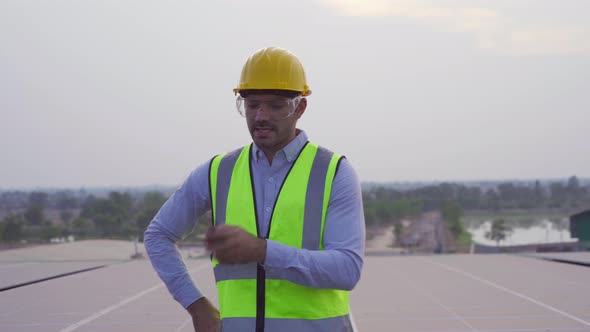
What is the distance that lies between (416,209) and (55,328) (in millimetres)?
69045

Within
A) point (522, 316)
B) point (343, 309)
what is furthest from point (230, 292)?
point (522, 316)

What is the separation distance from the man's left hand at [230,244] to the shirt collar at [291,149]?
1.65ft

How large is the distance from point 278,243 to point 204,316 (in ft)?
1.66

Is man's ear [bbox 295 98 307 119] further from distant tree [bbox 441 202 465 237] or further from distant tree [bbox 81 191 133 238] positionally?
distant tree [bbox 441 202 465 237]

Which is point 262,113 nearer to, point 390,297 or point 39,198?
point 390,297

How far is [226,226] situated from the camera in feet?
6.60

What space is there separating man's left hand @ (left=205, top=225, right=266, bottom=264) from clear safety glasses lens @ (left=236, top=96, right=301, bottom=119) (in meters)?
0.53

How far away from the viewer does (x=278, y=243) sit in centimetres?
214

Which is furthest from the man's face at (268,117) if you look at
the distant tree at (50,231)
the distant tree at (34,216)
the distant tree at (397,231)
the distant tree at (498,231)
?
the distant tree at (498,231)

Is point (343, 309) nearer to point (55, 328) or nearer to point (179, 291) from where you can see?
point (179, 291)

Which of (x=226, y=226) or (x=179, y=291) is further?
(x=179, y=291)

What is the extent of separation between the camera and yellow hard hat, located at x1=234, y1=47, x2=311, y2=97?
7.96 feet

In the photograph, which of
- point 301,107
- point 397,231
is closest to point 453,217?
point 397,231

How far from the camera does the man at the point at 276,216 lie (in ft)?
7.44
